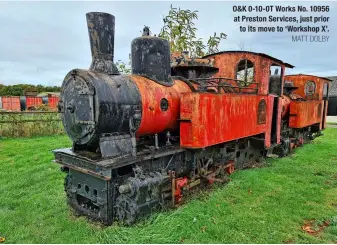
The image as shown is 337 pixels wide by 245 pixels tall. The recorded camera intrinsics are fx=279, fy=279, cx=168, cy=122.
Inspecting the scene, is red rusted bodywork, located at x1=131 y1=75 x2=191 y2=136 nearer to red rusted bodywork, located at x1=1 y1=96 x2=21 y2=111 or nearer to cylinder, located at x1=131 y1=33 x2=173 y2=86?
cylinder, located at x1=131 y1=33 x2=173 y2=86

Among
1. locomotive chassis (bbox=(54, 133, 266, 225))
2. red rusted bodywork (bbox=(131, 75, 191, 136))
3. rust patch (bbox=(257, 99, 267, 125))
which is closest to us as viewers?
locomotive chassis (bbox=(54, 133, 266, 225))

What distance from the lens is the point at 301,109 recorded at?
1065 centimetres

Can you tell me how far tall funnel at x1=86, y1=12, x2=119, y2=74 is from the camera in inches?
168

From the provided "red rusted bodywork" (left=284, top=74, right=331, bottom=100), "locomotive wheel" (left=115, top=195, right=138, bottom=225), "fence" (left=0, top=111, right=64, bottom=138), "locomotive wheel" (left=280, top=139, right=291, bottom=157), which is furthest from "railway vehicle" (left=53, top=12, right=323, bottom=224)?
"fence" (left=0, top=111, right=64, bottom=138)

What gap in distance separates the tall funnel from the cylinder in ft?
2.20

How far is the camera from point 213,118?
17.3ft

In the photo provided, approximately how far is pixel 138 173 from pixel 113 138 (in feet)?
2.17

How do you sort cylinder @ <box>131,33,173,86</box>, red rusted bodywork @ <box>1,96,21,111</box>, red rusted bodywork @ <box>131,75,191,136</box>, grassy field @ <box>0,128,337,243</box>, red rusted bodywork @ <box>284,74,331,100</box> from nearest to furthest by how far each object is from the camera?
grassy field @ <box>0,128,337,243</box>
red rusted bodywork @ <box>131,75,191,136</box>
cylinder @ <box>131,33,173,86</box>
red rusted bodywork @ <box>284,74,331,100</box>
red rusted bodywork @ <box>1,96,21,111</box>

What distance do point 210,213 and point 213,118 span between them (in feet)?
5.61

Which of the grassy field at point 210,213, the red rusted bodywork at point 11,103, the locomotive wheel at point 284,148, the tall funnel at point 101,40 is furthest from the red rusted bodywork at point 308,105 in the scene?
the red rusted bodywork at point 11,103

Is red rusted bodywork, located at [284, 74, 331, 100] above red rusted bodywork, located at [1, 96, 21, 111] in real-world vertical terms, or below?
above

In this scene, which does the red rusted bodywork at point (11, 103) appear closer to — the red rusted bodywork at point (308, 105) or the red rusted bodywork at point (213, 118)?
the red rusted bodywork at point (308, 105)

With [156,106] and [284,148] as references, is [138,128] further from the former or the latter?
[284,148]

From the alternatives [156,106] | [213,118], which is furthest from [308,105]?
[156,106]
